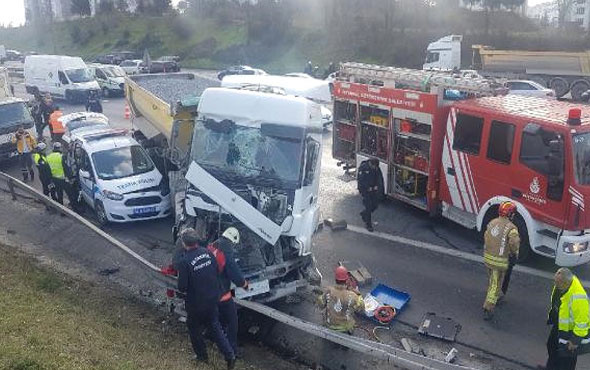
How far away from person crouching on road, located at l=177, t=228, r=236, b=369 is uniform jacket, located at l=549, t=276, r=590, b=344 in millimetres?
3573

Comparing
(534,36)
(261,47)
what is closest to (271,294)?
(534,36)

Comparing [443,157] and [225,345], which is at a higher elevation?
[443,157]

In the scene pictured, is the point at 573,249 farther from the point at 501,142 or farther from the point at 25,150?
the point at 25,150

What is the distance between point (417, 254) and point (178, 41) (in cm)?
5258

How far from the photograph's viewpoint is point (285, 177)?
8023 mm

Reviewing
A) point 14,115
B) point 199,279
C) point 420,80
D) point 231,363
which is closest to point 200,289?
point 199,279

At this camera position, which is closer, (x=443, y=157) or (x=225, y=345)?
(x=225, y=345)

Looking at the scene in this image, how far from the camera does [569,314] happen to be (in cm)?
588

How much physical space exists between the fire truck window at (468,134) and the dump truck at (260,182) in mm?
3014

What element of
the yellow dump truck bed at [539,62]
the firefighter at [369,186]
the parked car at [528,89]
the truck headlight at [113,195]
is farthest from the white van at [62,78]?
the firefighter at [369,186]

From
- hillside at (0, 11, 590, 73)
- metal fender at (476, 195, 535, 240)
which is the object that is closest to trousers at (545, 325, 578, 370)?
metal fender at (476, 195, 535, 240)

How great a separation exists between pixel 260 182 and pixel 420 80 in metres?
5.01

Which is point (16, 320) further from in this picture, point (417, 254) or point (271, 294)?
point (417, 254)

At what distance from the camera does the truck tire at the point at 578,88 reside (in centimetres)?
2689
